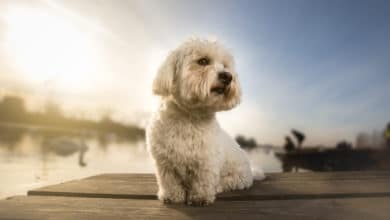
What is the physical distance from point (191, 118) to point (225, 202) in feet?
2.57

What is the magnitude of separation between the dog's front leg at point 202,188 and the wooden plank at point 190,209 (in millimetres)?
103

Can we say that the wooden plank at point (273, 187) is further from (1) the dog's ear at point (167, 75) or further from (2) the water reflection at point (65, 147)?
(2) the water reflection at point (65, 147)

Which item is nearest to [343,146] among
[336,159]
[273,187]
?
[336,159]

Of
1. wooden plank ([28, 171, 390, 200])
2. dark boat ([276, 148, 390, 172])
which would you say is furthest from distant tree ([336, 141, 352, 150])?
wooden plank ([28, 171, 390, 200])

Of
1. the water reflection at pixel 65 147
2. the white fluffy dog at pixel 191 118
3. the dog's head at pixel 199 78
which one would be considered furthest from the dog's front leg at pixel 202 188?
the water reflection at pixel 65 147

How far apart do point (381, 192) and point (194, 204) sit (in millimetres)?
1852

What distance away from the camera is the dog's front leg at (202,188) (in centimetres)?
302

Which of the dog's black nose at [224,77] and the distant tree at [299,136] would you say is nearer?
the dog's black nose at [224,77]

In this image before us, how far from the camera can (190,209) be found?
2857 mm

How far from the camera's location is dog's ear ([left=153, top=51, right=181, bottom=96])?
9.64 feet

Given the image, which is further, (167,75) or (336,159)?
(336,159)

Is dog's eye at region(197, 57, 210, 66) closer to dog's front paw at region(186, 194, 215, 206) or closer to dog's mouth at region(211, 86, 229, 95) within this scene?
dog's mouth at region(211, 86, 229, 95)

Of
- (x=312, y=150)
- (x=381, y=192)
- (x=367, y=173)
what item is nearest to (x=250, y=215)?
(x=381, y=192)

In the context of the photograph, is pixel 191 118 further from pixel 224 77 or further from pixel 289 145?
pixel 289 145
